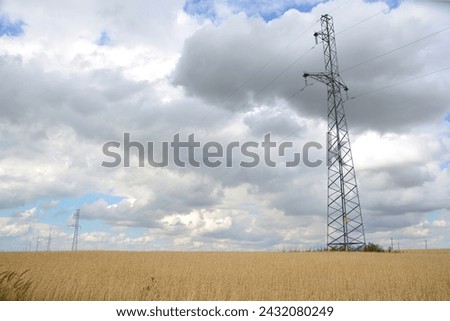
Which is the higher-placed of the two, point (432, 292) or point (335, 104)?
point (335, 104)

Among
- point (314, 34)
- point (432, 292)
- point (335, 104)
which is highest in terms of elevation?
point (314, 34)

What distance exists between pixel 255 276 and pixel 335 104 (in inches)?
948

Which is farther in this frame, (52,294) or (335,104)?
(335,104)

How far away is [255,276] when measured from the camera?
67.7ft

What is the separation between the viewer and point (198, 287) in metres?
16.5

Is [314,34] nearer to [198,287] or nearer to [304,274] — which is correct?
[304,274]
